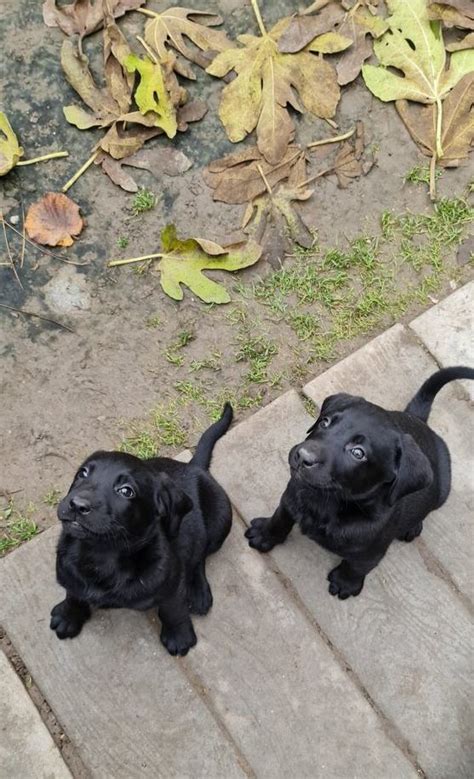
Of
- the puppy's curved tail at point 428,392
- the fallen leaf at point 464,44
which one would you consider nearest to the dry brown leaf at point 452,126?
the fallen leaf at point 464,44

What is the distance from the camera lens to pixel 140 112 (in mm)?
3727

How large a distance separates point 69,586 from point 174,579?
359mm

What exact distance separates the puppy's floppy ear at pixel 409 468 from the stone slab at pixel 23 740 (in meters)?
1.59

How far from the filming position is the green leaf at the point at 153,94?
3.71m

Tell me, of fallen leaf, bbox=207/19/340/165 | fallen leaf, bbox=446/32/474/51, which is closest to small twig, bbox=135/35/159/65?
fallen leaf, bbox=207/19/340/165

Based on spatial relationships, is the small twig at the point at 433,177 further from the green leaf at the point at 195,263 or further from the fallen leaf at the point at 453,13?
the green leaf at the point at 195,263

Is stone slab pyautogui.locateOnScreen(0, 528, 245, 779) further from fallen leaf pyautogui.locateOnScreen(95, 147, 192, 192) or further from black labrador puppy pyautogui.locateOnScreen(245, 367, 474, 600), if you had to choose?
fallen leaf pyautogui.locateOnScreen(95, 147, 192, 192)

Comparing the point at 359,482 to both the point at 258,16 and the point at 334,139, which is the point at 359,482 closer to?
the point at 334,139

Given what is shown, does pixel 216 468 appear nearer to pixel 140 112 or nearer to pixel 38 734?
pixel 38 734

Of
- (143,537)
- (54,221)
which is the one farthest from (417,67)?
(143,537)

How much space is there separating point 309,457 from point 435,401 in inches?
48.8

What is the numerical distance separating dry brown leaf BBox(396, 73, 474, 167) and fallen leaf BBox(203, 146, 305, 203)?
0.67 metres

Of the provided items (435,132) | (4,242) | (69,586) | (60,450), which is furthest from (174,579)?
(435,132)

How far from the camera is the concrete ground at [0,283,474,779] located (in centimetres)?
286
